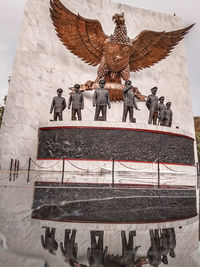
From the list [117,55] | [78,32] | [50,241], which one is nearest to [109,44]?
[117,55]

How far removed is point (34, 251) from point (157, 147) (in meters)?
7.76

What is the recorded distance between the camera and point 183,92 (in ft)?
50.2

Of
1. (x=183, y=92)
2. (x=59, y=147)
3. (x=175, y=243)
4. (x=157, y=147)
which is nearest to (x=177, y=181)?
(x=157, y=147)

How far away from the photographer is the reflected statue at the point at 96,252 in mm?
1104

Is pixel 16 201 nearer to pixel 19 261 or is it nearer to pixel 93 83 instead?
pixel 19 261

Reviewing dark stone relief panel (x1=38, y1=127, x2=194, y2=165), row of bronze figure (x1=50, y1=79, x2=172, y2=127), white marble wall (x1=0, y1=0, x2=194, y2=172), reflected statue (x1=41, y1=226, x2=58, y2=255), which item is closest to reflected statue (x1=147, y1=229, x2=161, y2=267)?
reflected statue (x1=41, y1=226, x2=58, y2=255)

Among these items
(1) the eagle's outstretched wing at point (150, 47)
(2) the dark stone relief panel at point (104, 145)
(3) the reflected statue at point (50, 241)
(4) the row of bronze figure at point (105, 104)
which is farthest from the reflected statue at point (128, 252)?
(1) the eagle's outstretched wing at point (150, 47)

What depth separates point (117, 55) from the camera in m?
11.7

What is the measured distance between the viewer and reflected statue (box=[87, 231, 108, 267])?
1.10 m

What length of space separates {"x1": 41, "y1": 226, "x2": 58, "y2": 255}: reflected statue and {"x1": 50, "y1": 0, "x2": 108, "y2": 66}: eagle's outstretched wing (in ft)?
36.1

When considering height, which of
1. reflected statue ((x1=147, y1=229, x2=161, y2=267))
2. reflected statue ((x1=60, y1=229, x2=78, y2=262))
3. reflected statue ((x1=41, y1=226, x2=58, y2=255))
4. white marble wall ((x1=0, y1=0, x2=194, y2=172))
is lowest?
reflected statue ((x1=147, y1=229, x2=161, y2=267))

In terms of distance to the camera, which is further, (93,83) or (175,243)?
(93,83)

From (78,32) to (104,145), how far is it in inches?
247

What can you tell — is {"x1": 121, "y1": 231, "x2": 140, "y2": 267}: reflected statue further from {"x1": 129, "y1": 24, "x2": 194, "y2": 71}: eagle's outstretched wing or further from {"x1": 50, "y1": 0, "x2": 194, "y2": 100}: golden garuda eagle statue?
{"x1": 129, "y1": 24, "x2": 194, "y2": 71}: eagle's outstretched wing
